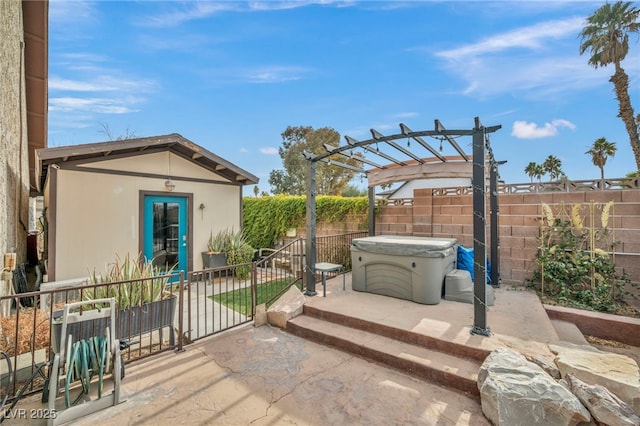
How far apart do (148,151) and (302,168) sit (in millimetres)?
14755

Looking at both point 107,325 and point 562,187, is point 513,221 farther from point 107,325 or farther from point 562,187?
point 107,325

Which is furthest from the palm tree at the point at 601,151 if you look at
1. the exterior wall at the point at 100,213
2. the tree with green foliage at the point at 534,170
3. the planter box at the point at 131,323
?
the planter box at the point at 131,323

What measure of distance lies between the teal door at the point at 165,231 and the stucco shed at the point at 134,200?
2cm

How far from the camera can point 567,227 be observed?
4.96 metres

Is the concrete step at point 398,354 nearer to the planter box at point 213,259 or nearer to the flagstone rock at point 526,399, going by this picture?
the flagstone rock at point 526,399

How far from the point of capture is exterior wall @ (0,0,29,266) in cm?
366

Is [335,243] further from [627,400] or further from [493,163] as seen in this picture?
[627,400]

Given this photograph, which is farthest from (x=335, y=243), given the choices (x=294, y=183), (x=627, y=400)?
(x=294, y=183)

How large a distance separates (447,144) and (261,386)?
391cm

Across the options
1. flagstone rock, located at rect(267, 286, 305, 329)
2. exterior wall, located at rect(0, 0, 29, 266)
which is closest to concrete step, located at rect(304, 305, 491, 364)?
flagstone rock, located at rect(267, 286, 305, 329)

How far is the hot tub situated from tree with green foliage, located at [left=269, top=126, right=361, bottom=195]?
13.9 meters

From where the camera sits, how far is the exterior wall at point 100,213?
5102mm

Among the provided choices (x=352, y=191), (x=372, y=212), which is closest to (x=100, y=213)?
(x=372, y=212)

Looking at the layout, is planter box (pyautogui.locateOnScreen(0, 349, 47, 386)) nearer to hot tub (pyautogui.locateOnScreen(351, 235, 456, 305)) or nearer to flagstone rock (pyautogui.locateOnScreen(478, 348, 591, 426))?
flagstone rock (pyautogui.locateOnScreen(478, 348, 591, 426))
